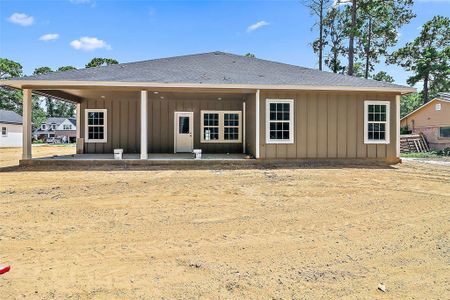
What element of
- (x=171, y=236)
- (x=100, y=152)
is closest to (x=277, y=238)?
(x=171, y=236)

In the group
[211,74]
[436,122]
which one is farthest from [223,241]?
[436,122]

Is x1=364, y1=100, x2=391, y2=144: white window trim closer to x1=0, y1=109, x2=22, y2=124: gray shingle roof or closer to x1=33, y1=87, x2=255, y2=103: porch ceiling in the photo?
x1=33, y1=87, x2=255, y2=103: porch ceiling

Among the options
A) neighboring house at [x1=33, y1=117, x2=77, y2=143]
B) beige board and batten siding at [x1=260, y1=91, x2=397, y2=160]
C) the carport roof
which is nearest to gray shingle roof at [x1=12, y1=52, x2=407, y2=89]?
the carport roof

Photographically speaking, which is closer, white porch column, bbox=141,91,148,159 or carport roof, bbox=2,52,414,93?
carport roof, bbox=2,52,414,93

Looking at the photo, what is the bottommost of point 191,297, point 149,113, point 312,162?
point 191,297

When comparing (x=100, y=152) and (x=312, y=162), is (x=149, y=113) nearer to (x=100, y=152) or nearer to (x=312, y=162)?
(x=100, y=152)

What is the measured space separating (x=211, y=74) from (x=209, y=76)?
0.36 metres

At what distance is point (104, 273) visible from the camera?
291cm

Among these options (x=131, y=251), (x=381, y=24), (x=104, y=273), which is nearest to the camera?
(x=104, y=273)

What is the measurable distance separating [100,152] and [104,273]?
12162mm

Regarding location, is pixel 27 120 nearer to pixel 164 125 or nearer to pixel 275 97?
pixel 164 125

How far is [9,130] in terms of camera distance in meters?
29.5

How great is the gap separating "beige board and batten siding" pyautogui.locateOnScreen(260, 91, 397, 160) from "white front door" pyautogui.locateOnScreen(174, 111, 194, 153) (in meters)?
4.33

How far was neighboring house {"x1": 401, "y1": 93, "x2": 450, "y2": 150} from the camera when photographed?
21.2 metres
